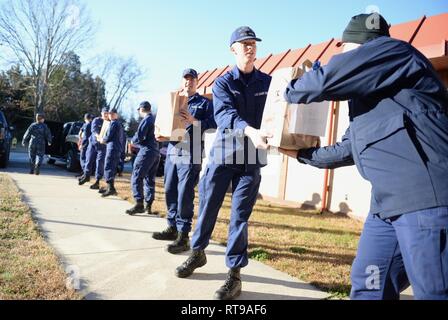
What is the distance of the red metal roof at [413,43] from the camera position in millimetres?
6055

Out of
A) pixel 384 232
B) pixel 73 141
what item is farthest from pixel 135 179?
pixel 73 141

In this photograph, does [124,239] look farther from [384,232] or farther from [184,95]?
[384,232]

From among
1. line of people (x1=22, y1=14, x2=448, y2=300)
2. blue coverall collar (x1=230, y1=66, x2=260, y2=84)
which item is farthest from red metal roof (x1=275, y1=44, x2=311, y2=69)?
line of people (x1=22, y1=14, x2=448, y2=300)

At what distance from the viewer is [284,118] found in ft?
8.59

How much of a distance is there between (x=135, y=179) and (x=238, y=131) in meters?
4.24

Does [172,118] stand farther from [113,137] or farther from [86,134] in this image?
[86,134]

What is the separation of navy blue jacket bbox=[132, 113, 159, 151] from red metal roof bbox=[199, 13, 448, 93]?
2746mm

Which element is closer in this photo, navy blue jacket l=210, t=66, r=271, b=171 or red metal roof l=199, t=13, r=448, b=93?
navy blue jacket l=210, t=66, r=271, b=171

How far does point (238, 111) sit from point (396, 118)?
1739 mm

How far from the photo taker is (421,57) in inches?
74.5

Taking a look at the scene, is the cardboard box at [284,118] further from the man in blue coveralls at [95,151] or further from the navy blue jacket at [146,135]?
the man in blue coveralls at [95,151]

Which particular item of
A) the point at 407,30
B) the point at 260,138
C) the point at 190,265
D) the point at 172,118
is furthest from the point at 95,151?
the point at 260,138

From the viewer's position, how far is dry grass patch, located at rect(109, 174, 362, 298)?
13.4ft

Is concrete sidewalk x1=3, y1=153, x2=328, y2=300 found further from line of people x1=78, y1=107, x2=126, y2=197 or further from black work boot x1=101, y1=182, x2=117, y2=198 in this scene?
line of people x1=78, y1=107, x2=126, y2=197
